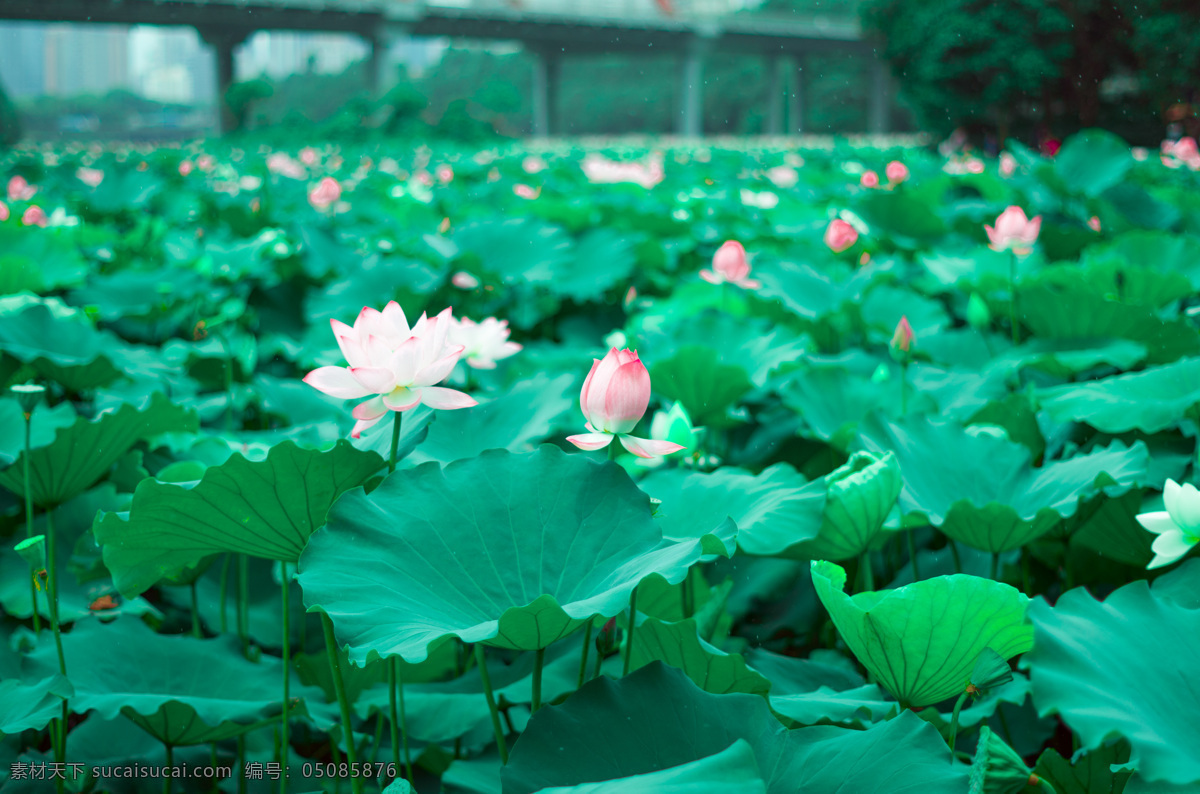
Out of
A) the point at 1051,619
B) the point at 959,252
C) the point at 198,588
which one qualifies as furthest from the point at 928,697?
the point at 959,252

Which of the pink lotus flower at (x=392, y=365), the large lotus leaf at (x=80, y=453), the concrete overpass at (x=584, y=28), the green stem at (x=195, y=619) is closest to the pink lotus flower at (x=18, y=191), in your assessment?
the large lotus leaf at (x=80, y=453)

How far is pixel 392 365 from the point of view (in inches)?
29.5

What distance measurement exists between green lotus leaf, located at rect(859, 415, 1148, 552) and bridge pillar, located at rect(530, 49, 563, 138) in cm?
2806

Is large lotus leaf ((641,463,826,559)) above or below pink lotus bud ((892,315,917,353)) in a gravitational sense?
below

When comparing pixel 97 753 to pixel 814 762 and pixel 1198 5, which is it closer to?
pixel 814 762

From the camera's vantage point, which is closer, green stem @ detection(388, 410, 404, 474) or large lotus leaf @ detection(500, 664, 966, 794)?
large lotus leaf @ detection(500, 664, 966, 794)

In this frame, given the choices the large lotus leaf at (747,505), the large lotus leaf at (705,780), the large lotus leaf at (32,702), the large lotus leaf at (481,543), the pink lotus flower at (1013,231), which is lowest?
the large lotus leaf at (32,702)

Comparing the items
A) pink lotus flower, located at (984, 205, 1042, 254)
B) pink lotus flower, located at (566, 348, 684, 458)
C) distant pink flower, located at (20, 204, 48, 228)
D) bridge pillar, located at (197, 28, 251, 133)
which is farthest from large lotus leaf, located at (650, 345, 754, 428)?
bridge pillar, located at (197, 28, 251, 133)

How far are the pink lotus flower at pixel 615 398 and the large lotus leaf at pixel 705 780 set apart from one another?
0.26 meters

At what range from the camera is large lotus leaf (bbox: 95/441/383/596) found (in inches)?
29.1

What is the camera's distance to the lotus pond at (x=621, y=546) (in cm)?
64

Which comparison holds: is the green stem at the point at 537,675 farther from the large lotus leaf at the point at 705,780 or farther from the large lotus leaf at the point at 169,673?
the large lotus leaf at the point at 169,673

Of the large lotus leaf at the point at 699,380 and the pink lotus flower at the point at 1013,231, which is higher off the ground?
the pink lotus flower at the point at 1013,231

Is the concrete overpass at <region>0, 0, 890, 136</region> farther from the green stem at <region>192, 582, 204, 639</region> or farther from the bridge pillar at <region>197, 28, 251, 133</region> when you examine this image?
the green stem at <region>192, 582, 204, 639</region>
